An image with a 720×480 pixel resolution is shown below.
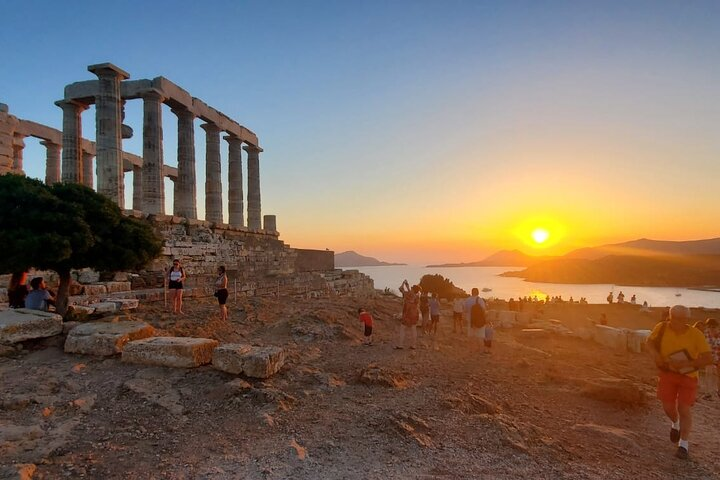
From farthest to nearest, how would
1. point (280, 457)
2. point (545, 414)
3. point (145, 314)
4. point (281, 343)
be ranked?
Answer: point (145, 314) → point (281, 343) → point (545, 414) → point (280, 457)

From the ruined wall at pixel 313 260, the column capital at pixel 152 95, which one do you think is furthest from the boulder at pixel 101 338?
the ruined wall at pixel 313 260


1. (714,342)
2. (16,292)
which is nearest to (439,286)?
(714,342)

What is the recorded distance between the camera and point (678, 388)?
5.55 m

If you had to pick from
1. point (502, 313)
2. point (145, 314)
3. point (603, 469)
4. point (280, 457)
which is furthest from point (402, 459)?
point (502, 313)

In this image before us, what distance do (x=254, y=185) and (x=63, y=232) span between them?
2036cm

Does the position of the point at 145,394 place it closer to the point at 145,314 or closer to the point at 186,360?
the point at 186,360

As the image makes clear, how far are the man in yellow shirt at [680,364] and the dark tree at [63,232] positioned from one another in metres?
9.86

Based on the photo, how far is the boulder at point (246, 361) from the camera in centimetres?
658

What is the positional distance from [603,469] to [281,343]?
21.0 feet

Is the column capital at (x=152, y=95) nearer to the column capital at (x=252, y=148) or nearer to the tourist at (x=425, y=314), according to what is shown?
the column capital at (x=252, y=148)

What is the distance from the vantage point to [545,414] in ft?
21.2

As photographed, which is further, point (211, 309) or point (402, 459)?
point (211, 309)

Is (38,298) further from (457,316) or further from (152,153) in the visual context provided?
(457,316)

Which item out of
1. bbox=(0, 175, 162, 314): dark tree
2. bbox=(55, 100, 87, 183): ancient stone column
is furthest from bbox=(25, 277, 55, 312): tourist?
bbox=(55, 100, 87, 183): ancient stone column
